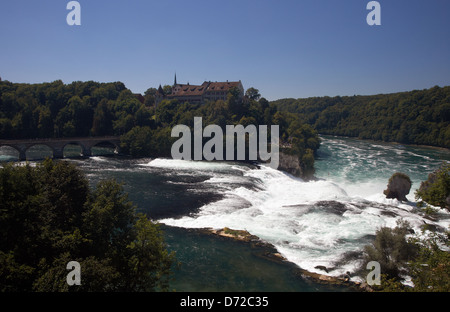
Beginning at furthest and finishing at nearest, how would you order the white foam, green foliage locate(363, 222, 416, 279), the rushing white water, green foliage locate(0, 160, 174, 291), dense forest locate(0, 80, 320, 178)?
dense forest locate(0, 80, 320, 178)
the rushing white water
the white foam
green foliage locate(363, 222, 416, 279)
green foliage locate(0, 160, 174, 291)

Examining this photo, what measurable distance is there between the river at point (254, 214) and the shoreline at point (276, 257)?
1.87 feet

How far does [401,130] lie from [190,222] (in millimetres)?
146573

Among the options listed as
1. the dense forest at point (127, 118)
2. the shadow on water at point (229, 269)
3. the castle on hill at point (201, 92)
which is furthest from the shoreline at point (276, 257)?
the castle on hill at point (201, 92)

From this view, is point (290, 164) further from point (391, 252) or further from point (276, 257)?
point (391, 252)

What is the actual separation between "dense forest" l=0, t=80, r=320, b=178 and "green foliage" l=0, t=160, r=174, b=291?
6253cm

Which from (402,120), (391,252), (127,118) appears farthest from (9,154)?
(402,120)

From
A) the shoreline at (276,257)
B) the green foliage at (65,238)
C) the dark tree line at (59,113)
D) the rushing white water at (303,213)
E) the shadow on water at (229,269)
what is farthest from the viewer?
the dark tree line at (59,113)

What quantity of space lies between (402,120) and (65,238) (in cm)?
17511

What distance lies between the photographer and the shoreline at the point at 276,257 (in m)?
23.6

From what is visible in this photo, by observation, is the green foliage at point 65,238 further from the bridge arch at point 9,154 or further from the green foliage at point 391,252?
the bridge arch at point 9,154

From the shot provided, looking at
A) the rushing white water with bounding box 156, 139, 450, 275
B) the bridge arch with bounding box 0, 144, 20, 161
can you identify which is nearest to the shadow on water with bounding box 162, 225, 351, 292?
the rushing white water with bounding box 156, 139, 450, 275

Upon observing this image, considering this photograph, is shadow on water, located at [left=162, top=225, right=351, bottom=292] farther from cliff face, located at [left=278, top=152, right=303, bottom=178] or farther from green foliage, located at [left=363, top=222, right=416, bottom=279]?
cliff face, located at [left=278, top=152, right=303, bottom=178]

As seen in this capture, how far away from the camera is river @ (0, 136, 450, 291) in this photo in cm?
2512
